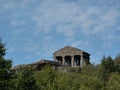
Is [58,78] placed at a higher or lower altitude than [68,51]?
lower

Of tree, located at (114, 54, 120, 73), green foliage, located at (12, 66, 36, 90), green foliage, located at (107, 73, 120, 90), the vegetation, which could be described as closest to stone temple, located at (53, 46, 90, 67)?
tree, located at (114, 54, 120, 73)

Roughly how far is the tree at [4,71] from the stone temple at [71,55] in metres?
68.7

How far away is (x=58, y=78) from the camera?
244 feet

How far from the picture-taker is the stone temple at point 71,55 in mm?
119062

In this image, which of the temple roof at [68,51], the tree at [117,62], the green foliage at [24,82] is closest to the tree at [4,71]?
the green foliage at [24,82]

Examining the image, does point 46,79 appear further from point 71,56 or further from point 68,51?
point 68,51

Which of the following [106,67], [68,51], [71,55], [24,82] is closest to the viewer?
[24,82]

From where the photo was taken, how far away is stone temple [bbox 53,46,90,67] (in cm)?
11906

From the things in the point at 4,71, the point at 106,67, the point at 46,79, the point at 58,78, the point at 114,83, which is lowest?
the point at 4,71

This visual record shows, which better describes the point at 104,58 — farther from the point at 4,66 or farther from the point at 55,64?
the point at 4,66

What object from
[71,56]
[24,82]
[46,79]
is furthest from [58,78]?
[71,56]

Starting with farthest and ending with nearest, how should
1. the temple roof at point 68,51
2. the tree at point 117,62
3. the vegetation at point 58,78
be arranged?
1. the temple roof at point 68,51
2. the tree at point 117,62
3. the vegetation at point 58,78

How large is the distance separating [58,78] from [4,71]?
2591cm

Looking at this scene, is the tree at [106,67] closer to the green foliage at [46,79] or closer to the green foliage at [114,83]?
the green foliage at [114,83]
